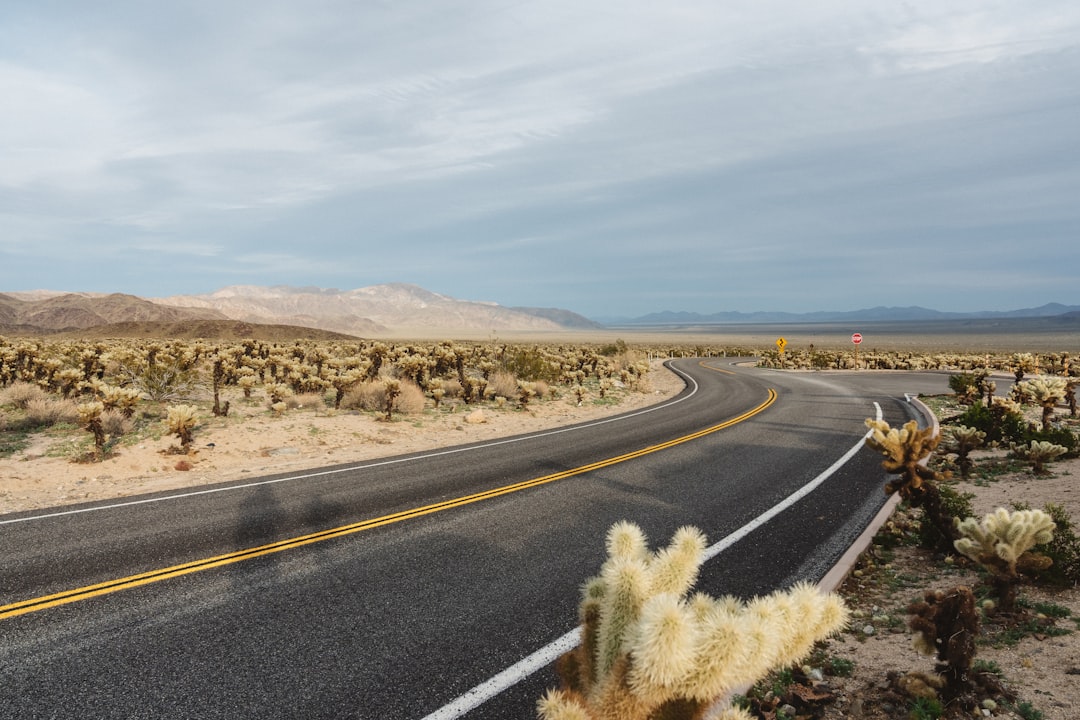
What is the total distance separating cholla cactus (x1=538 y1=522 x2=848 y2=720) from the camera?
7.80ft

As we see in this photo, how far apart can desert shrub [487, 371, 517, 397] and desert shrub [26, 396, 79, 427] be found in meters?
13.1

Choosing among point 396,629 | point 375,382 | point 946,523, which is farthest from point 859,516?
point 375,382

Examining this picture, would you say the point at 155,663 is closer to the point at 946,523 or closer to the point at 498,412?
the point at 946,523

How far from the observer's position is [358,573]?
6.14 m

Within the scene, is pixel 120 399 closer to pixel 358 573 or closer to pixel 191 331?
pixel 358 573

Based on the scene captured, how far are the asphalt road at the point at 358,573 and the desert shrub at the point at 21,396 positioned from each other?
11.4 m

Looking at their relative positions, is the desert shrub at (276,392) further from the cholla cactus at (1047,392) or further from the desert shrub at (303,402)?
the cholla cactus at (1047,392)

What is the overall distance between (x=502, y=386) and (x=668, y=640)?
67.4ft

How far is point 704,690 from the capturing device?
239 centimetres

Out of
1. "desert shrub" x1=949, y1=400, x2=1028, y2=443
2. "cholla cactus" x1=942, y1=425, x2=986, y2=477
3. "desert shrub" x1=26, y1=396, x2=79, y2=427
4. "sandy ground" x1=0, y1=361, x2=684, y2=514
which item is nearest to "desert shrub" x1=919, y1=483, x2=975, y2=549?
"cholla cactus" x1=942, y1=425, x2=986, y2=477

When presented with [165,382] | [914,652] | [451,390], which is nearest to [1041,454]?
[914,652]

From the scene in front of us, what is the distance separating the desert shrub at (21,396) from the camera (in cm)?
1664

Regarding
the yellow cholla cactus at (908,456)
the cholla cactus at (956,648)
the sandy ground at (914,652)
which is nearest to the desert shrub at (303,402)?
the yellow cholla cactus at (908,456)

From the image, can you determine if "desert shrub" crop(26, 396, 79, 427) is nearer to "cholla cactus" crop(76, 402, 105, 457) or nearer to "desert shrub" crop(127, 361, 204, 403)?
A: "desert shrub" crop(127, 361, 204, 403)
